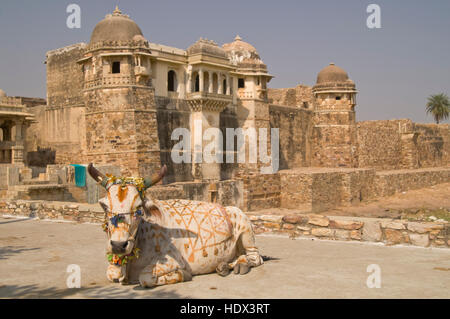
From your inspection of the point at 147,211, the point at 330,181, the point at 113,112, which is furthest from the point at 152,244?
the point at 330,181

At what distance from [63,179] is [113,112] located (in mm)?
3715

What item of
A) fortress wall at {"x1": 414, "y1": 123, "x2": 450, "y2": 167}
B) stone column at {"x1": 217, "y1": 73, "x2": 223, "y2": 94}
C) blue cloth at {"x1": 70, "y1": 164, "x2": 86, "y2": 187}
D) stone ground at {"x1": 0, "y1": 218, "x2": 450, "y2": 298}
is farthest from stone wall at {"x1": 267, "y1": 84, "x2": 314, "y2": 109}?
stone ground at {"x1": 0, "y1": 218, "x2": 450, "y2": 298}

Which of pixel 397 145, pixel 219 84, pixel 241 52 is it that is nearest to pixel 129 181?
pixel 219 84

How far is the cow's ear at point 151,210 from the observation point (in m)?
4.96

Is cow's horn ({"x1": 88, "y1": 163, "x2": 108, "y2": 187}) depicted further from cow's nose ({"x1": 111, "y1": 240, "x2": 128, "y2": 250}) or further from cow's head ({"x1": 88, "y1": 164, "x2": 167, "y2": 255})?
cow's nose ({"x1": 111, "y1": 240, "x2": 128, "y2": 250})

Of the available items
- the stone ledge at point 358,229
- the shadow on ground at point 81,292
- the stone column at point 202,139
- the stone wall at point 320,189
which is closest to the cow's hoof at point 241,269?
the shadow on ground at point 81,292

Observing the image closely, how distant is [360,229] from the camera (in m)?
7.25

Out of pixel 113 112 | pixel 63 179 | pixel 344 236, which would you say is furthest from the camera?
pixel 113 112

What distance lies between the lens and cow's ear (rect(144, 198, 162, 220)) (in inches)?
195

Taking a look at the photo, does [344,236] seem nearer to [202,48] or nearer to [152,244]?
[152,244]

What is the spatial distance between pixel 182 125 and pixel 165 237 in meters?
17.7

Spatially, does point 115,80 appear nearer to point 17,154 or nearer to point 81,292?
point 17,154

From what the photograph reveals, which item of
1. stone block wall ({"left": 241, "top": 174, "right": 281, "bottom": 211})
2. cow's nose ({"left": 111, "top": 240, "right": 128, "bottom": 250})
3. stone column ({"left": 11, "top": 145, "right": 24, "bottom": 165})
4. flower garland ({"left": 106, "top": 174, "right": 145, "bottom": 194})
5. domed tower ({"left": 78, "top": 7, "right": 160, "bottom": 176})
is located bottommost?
stone block wall ({"left": 241, "top": 174, "right": 281, "bottom": 211})

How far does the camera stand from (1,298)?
173 inches
